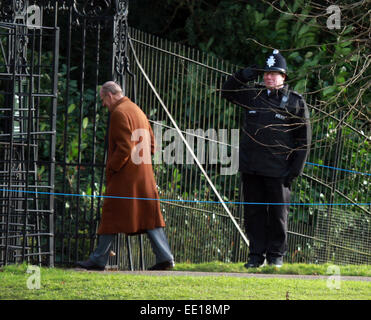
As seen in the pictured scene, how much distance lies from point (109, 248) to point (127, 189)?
2.08 ft

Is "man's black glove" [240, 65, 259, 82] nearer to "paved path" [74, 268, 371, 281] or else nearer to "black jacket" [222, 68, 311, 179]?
"black jacket" [222, 68, 311, 179]

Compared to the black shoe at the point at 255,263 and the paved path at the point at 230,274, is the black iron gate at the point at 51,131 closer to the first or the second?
the paved path at the point at 230,274

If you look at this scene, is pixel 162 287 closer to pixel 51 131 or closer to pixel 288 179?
pixel 288 179

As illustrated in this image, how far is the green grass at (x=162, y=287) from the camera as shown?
7.42 meters

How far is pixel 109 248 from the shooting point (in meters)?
9.48

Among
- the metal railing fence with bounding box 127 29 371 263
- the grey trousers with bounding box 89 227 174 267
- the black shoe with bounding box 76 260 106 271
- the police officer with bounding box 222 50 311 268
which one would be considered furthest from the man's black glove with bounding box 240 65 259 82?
the black shoe with bounding box 76 260 106 271

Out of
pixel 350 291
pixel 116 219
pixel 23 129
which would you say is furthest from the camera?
pixel 23 129

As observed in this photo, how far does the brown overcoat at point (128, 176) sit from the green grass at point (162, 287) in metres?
0.81

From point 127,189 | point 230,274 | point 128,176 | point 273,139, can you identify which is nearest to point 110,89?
point 128,176
